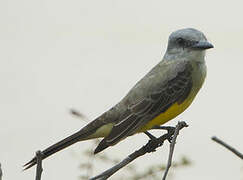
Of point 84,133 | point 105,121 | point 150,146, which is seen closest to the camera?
point 150,146

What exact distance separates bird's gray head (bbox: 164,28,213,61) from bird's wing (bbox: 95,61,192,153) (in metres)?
0.08

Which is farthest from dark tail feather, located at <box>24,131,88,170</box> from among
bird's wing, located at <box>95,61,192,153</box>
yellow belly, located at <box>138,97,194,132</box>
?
yellow belly, located at <box>138,97,194,132</box>

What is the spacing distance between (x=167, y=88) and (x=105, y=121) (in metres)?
0.51

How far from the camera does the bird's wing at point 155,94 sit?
143 inches

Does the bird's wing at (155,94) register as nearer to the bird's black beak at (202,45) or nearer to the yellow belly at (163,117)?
the yellow belly at (163,117)

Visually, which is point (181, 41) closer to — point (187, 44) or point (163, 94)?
point (187, 44)

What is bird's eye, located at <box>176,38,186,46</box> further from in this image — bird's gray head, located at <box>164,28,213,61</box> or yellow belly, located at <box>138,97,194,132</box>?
yellow belly, located at <box>138,97,194,132</box>

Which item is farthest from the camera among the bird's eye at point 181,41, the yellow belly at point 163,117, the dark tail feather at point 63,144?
the bird's eye at point 181,41

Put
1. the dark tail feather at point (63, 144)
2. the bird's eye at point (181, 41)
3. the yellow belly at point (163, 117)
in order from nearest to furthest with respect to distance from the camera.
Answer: the dark tail feather at point (63, 144) → the yellow belly at point (163, 117) → the bird's eye at point (181, 41)

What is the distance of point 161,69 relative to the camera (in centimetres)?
388

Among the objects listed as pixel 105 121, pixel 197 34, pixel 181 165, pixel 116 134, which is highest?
pixel 197 34

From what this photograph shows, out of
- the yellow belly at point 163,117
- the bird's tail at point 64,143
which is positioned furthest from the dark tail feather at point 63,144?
the yellow belly at point 163,117

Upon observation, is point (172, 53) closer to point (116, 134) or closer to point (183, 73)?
point (183, 73)

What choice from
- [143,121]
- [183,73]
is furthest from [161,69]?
[143,121]
